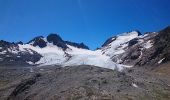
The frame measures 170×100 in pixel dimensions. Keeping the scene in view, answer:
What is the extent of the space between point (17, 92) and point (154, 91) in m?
31.1

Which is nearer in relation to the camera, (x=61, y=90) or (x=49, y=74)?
(x=61, y=90)

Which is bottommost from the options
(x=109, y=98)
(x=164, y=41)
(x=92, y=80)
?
(x=109, y=98)

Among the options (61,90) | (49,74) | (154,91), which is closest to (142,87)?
(154,91)

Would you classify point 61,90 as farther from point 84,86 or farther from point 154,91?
point 154,91

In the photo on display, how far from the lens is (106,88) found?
5666cm

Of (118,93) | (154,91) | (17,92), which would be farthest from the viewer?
(17,92)

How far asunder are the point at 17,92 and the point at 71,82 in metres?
14.0

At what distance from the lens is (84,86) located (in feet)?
182

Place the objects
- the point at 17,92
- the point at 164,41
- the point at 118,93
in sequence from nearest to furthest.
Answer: the point at 118,93
the point at 17,92
the point at 164,41

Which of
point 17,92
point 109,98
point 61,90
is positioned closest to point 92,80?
point 61,90

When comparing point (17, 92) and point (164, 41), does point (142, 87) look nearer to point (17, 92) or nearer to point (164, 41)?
point (17, 92)

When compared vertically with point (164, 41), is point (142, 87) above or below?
below

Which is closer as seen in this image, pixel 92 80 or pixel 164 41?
pixel 92 80

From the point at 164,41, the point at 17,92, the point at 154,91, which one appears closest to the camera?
the point at 154,91
